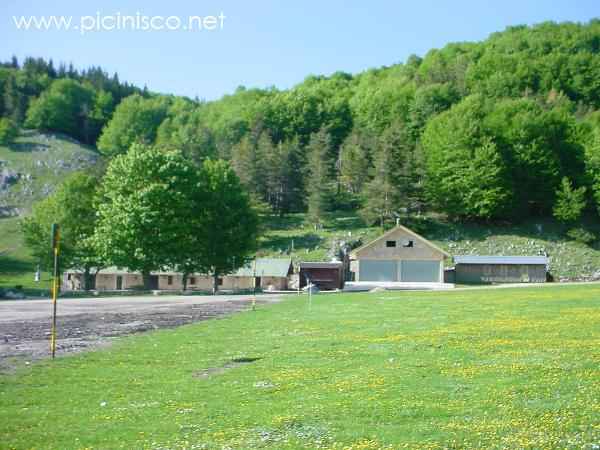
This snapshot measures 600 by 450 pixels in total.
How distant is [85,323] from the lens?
29672mm

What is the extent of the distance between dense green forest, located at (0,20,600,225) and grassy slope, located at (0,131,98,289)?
759cm

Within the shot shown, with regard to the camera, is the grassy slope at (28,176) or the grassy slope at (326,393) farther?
the grassy slope at (28,176)

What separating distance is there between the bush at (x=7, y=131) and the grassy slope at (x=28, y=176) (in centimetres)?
174

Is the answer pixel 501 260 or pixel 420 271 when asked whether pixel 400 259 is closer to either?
pixel 420 271

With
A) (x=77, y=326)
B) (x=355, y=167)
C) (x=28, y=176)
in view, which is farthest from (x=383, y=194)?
(x=28, y=176)

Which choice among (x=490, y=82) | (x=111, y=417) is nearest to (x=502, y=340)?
(x=111, y=417)

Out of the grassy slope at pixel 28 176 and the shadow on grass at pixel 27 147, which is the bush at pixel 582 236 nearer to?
the grassy slope at pixel 28 176

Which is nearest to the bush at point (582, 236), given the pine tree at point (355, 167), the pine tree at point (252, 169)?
the pine tree at point (355, 167)

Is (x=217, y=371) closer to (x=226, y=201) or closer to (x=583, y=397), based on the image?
(x=583, y=397)

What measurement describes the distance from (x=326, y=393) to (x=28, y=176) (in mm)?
134208

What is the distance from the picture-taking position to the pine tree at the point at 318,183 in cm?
9856

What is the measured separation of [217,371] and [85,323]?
52.9 feet

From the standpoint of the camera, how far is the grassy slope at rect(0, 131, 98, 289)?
86.5 m

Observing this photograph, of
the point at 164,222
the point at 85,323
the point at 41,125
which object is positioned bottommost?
the point at 85,323
